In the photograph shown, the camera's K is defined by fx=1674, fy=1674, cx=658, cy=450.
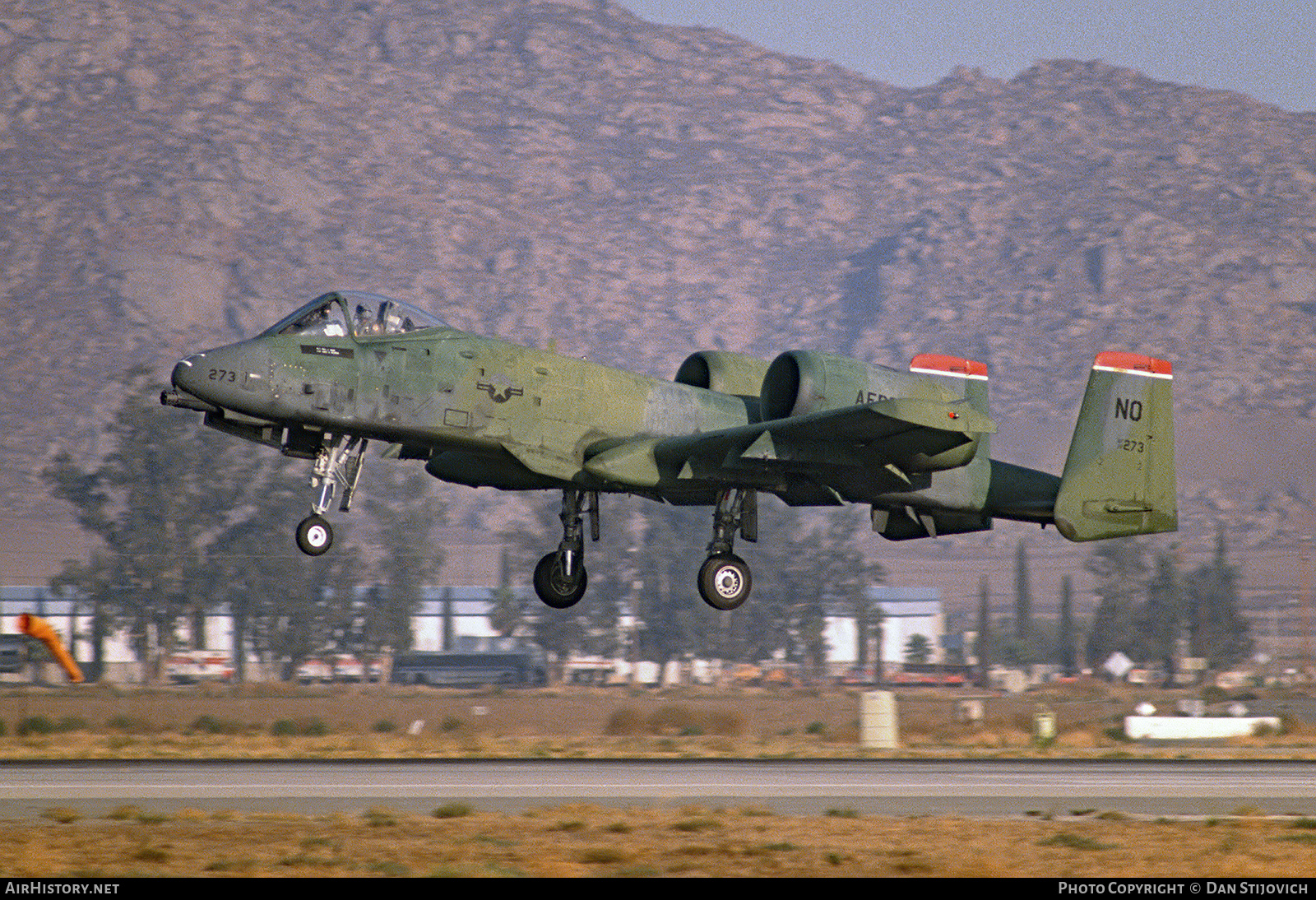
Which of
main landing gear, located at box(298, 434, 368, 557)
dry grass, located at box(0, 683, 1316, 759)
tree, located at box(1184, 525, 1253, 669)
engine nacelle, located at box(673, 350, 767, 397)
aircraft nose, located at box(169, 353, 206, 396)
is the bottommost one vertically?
dry grass, located at box(0, 683, 1316, 759)

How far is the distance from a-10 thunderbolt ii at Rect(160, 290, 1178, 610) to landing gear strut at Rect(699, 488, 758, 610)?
0.03 m

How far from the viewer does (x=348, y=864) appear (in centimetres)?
1574

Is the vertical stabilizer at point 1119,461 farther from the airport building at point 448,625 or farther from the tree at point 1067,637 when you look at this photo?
the tree at point 1067,637

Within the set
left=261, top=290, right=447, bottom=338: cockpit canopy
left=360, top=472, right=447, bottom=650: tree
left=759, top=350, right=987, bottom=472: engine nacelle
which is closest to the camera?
left=261, top=290, right=447, bottom=338: cockpit canopy

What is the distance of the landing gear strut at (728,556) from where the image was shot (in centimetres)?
2517

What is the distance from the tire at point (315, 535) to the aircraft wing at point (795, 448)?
148 inches

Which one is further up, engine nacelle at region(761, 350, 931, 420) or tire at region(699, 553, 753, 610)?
engine nacelle at region(761, 350, 931, 420)

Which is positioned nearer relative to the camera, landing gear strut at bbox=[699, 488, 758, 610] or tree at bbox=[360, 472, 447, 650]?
landing gear strut at bbox=[699, 488, 758, 610]

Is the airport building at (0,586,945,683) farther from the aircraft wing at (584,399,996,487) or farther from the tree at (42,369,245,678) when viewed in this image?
the aircraft wing at (584,399,996,487)

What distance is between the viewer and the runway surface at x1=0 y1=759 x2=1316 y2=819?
21.7 metres

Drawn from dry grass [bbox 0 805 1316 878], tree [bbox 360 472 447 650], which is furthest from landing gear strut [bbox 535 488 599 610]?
tree [bbox 360 472 447 650]

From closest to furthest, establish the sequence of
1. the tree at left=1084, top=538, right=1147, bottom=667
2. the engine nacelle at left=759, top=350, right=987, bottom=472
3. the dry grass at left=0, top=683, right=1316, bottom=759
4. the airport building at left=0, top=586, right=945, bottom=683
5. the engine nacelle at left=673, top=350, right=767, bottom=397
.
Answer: the engine nacelle at left=759, top=350, right=987, bottom=472, the engine nacelle at left=673, top=350, right=767, bottom=397, the dry grass at left=0, top=683, right=1316, bottom=759, the airport building at left=0, top=586, right=945, bottom=683, the tree at left=1084, top=538, right=1147, bottom=667

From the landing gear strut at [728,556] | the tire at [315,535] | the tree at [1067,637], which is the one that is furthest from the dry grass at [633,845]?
the tree at [1067,637]

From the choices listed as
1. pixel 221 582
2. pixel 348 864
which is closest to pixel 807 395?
pixel 348 864
